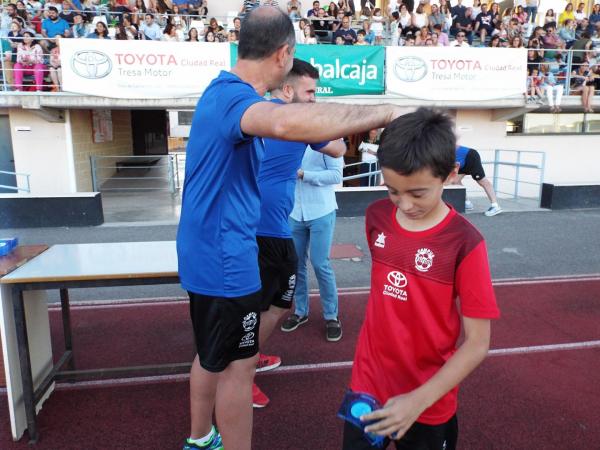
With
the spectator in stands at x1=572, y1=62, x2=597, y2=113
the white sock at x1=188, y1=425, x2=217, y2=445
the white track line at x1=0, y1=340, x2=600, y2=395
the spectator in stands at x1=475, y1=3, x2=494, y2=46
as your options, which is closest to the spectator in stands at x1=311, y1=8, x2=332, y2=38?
the spectator in stands at x1=475, y1=3, x2=494, y2=46

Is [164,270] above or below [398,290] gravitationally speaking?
below

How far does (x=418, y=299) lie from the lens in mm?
1490

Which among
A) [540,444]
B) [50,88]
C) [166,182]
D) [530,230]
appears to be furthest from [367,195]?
[166,182]

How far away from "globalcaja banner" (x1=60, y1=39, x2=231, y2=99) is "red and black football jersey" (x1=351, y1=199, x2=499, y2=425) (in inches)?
382

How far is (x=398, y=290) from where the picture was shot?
5.03ft

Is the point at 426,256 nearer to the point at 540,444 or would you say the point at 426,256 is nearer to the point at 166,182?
the point at 540,444

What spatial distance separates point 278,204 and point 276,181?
0.47ft

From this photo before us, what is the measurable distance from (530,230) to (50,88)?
10.7 meters

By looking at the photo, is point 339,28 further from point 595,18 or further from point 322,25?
point 595,18

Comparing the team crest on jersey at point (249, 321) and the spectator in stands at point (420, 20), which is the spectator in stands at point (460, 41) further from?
the team crest on jersey at point (249, 321)

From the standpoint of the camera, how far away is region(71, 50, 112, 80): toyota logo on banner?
10.2 m

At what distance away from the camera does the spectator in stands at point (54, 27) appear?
1200 cm

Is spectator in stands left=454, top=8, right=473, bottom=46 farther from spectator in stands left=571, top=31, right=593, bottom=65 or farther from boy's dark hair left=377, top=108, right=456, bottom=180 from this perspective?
boy's dark hair left=377, top=108, right=456, bottom=180

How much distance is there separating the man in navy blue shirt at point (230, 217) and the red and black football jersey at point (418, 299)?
531 mm
